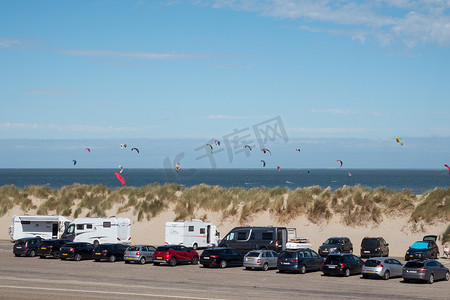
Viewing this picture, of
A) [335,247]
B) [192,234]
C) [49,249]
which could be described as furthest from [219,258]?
[49,249]

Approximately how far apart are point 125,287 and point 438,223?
3370cm

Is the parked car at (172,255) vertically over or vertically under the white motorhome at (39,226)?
under

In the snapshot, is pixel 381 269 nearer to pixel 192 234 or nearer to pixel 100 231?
pixel 192 234

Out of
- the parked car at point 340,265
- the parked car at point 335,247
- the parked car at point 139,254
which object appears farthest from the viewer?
the parked car at point 335,247

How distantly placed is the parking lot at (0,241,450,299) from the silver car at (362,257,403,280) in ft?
1.46

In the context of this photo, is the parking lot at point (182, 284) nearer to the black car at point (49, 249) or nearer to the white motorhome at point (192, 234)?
the black car at point (49, 249)

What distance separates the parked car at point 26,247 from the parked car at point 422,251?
86.8 ft

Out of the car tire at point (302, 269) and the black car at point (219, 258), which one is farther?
the black car at point (219, 258)

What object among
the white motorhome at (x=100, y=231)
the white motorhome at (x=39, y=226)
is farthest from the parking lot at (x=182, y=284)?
the white motorhome at (x=39, y=226)

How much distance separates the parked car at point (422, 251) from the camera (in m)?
39.8

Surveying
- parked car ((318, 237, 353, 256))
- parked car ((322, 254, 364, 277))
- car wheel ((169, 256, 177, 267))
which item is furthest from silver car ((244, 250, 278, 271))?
parked car ((318, 237, 353, 256))

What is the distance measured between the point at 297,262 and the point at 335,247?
9755 millimetres

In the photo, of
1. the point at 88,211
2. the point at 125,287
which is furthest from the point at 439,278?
the point at 88,211

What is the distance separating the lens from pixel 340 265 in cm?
3369
